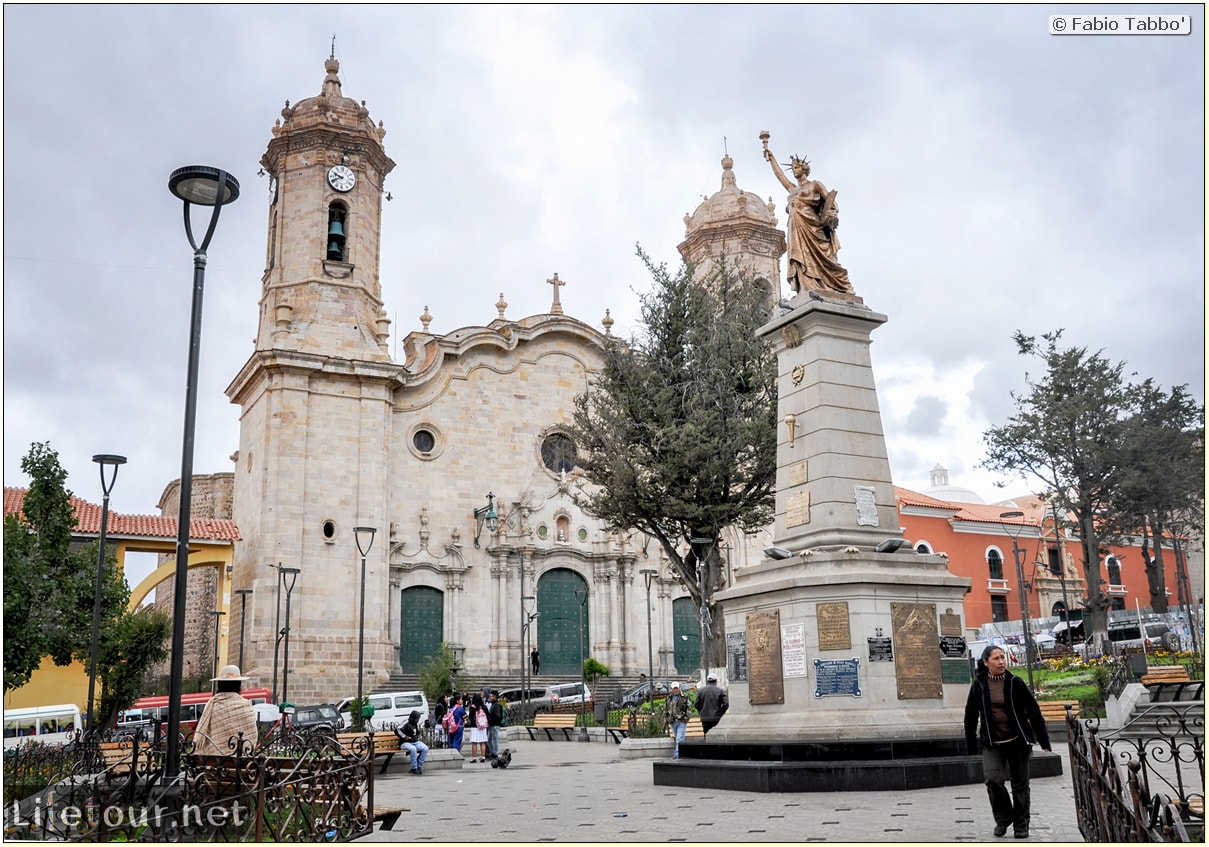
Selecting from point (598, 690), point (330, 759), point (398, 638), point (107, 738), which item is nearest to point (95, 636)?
point (107, 738)

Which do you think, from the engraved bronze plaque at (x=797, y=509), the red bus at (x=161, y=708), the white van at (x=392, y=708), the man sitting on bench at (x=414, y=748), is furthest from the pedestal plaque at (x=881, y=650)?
the red bus at (x=161, y=708)

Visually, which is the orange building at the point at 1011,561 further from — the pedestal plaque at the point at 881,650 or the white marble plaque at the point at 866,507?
the pedestal plaque at the point at 881,650

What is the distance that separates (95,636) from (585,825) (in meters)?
10.7

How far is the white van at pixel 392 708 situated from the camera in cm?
2444

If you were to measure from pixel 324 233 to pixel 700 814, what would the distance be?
26634 millimetres

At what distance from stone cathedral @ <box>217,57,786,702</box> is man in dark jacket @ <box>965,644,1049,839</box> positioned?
23.7 meters

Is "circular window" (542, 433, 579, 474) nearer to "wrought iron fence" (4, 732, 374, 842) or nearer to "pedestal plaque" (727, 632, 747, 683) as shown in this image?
"pedestal plaque" (727, 632, 747, 683)

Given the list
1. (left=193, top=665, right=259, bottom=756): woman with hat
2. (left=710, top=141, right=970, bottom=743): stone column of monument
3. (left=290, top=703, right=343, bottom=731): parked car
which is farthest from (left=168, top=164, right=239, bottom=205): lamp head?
(left=290, top=703, right=343, bottom=731): parked car

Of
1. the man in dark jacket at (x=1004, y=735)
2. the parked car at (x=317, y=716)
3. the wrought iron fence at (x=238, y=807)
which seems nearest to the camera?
the wrought iron fence at (x=238, y=807)

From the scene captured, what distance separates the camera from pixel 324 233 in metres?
32.1

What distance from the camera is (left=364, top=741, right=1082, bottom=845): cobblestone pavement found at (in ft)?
24.3

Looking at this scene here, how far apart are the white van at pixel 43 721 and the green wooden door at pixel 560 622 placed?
1312 cm

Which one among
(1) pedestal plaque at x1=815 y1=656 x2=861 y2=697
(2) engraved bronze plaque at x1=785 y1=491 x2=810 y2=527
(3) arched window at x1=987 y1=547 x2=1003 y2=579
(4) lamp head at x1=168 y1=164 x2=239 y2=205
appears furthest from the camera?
(3) arched window at x1=987 y1=547 x2=1003 y2=579

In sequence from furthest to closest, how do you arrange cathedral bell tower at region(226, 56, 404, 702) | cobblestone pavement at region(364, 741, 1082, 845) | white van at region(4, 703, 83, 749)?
cathedral bell tower at region(226, 56, 404, 702)
white van at region(4, 703, 83, 749)
cobblestone pavement at region(364, 741, 1082, 845)
